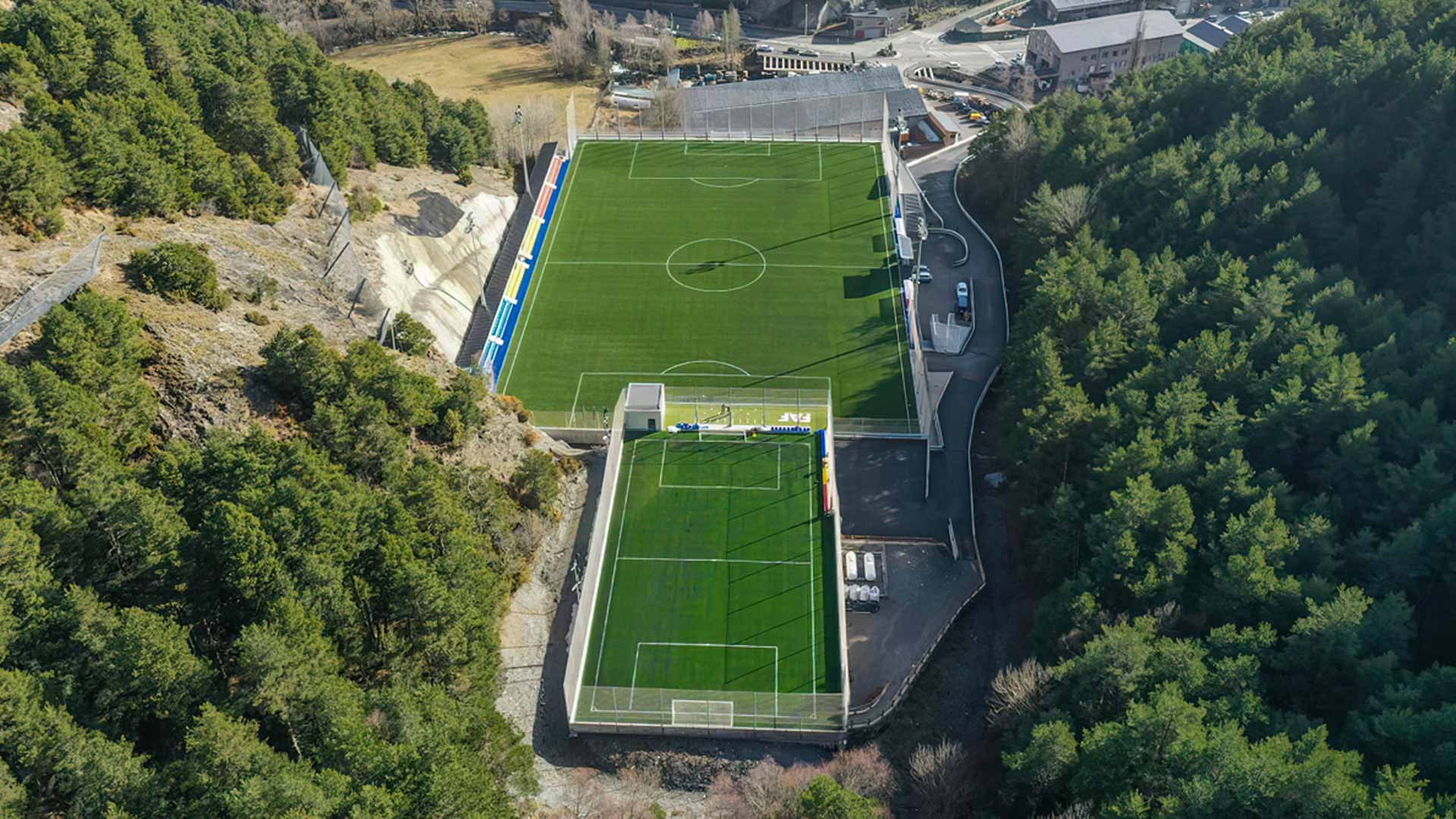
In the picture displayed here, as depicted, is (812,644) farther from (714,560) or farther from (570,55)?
(570,55)

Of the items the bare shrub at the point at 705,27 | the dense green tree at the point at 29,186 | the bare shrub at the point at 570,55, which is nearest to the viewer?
the dense green tree at the point at 29,186

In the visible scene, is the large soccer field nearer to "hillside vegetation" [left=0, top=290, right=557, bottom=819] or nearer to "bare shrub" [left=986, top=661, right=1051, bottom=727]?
"bare shrub" [left=986, top=661, right=1051, bottom=727]

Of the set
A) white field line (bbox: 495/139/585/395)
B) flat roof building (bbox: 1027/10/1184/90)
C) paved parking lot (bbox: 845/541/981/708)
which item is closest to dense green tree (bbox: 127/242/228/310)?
white field line (bbox: 495/139/585/395)

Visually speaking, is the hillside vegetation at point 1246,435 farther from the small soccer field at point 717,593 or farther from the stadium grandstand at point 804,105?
the stadium grandstand at point 804,105

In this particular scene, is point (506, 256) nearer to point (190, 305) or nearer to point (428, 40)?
point (190, 305)

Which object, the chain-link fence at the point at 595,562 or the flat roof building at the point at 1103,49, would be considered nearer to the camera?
the chain-link fence at the point at 595,562

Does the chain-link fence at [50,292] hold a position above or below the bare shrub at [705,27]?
above

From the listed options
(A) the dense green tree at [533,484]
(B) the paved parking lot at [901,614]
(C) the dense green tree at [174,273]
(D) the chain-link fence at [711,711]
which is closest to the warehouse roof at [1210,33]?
(B) the paved parking lot at [901,614]

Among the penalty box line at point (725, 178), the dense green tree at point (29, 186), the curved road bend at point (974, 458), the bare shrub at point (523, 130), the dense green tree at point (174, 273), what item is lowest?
the curved road bend at point (974, 458)
